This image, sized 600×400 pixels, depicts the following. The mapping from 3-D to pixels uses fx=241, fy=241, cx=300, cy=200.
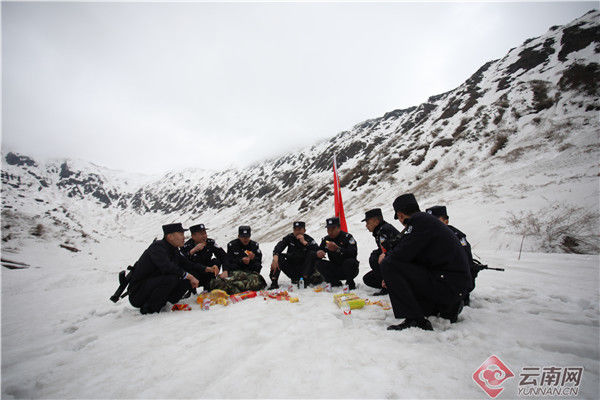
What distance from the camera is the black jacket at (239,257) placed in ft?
18.9

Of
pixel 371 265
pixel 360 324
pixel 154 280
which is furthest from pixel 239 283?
pixel 360 324

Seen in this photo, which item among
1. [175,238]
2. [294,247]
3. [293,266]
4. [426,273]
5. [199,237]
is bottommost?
[293,266]

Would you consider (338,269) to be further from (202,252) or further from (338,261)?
(202,252)

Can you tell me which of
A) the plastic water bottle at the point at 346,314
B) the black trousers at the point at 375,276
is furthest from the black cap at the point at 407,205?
the black trousers at the point at 375,276

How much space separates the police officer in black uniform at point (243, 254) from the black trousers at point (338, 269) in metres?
1.56

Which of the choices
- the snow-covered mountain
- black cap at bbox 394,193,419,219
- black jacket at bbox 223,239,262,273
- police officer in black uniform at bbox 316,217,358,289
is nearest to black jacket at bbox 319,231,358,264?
police officer in black uniform at bbox 316,217,358,289

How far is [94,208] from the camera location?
10912 centimetres

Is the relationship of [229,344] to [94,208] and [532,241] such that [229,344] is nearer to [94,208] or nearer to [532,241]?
[532,241]

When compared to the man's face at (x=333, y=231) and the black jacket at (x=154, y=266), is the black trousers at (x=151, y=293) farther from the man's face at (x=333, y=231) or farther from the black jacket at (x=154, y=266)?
the man's face at (x=333, y=231)

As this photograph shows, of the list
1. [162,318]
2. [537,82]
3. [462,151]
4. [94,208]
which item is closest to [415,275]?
[162,318]

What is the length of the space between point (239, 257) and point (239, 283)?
2.59ft

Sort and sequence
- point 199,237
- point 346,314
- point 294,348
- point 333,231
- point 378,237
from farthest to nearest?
point 199,237 → point 333,231 → point 378,237 → point 346,314 → point 294,348

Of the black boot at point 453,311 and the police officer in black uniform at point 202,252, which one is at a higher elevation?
the police officer in black uniform at point 202,252

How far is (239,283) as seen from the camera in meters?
5.23
